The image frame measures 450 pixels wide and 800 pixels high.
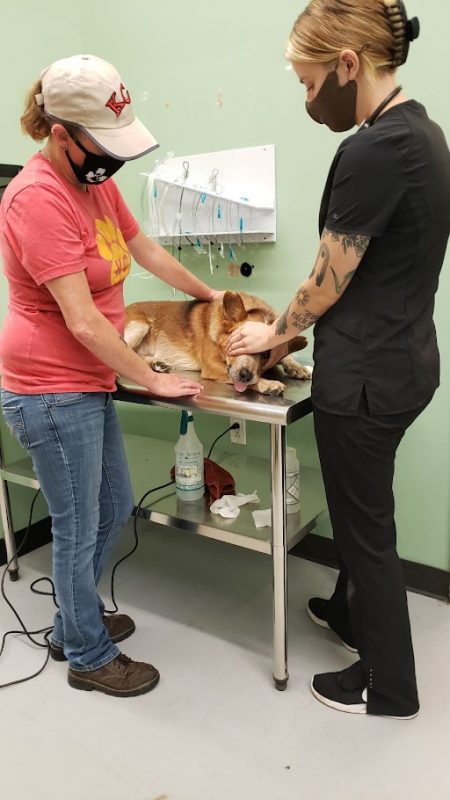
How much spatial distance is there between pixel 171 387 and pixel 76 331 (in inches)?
13.8

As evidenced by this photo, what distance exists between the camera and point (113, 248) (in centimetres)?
146

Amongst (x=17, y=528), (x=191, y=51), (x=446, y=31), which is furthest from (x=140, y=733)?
(x=191, y=51)

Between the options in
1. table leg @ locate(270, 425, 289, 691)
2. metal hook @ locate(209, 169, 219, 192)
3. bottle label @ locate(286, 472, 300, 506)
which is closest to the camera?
table leg @ locate(270, 425, 289, 691)

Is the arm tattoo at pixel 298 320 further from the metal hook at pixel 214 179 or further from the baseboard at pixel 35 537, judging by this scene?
the baseboard at pixel 35 537

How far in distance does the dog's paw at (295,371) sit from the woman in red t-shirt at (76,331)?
1.25ft

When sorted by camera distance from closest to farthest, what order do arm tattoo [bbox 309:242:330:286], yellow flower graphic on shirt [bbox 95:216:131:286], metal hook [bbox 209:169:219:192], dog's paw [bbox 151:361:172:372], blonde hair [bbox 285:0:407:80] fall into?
1. blonde hair [bbox 285:0:407:80]
2. arm tattoo [bbox 309:242:330:286]
3. yellow flower graphic on shirt [bbox 95:216:131:286]
4. dog's paw [bbox 151:361:172:372]
5. metal hook [bbox 209:169:219:192]

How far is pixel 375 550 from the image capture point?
54.7 inches

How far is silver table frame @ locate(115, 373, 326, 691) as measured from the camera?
59.4 inches

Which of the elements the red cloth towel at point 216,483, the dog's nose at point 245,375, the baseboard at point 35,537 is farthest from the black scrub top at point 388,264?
the baseboard at point 35,537

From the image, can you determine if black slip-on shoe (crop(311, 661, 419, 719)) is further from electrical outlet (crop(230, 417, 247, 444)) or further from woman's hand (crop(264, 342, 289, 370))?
electrical outlet (crop(230, 417, 247, 444))

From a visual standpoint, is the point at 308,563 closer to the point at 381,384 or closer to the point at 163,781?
the point at 163,781

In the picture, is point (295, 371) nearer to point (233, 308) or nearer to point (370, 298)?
point (233, 308)

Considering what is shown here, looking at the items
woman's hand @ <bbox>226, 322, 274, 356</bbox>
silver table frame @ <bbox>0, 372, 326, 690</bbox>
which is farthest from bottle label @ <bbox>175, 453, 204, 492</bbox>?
woman's hand @ <bbox>226, 322, 274, 356</bbox>

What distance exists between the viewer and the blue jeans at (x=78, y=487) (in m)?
1.44
